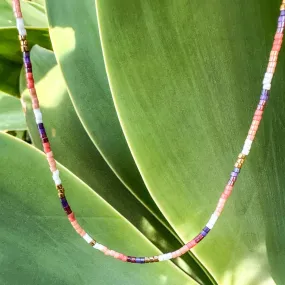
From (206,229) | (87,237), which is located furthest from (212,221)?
(87,237)

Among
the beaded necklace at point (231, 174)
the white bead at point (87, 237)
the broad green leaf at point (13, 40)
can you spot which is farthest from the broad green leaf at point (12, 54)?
the white bead at point (87, 237)

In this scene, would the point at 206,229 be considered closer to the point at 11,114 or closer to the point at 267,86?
the point at 267,86

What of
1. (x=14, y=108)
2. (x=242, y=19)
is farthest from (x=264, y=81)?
(x=14, y=108)

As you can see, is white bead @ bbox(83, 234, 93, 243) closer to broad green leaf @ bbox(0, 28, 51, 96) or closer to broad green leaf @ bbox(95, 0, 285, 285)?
broad green leaf @ bbox(95, 0, 285, 285)

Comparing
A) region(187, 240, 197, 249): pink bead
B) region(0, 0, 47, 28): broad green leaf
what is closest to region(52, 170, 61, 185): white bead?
region(187, 240, 197, 249): pink bead

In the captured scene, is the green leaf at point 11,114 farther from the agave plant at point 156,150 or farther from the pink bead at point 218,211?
the pink bead at point 218,211

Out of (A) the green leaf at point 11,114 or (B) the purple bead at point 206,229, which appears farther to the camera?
(A) the green leaf at point 11,114
